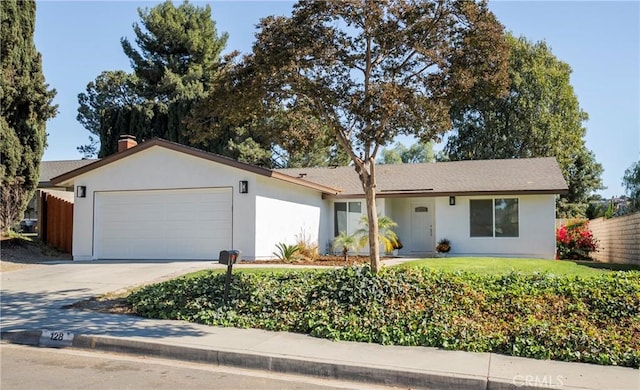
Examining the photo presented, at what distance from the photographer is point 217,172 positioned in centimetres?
1580

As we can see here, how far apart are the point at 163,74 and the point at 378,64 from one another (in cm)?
2902

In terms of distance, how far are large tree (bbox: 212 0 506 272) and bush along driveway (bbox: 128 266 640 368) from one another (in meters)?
1.12

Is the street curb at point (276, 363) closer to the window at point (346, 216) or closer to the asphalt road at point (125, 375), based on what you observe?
the asphalt road at point (125, 375)

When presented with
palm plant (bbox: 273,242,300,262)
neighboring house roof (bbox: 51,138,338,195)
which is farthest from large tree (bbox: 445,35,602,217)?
neighboring house roof (bbox: 51,138,338,195)

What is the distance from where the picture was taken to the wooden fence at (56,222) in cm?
1867

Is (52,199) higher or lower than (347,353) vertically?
higher

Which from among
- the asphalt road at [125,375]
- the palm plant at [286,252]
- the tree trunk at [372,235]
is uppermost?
the tree trunk at [372,235]

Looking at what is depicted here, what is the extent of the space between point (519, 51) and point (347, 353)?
3519 cm

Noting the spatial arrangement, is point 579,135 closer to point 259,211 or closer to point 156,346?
point 259,211

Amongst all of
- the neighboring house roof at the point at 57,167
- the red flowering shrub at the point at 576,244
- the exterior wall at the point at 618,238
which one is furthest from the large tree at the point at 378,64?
the neighboring house roof at the point at 57,167

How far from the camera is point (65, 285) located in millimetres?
11750

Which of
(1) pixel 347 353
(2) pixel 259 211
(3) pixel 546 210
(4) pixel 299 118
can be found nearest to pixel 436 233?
(3) pixel 546 210

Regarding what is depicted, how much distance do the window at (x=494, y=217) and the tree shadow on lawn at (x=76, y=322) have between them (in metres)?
13.3

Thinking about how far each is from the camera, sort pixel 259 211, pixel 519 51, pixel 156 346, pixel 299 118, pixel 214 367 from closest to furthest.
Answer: pixel 214 367 → pixel 156 346 → pixel 299 118 → pixel 259 211 → pixel 519 51
